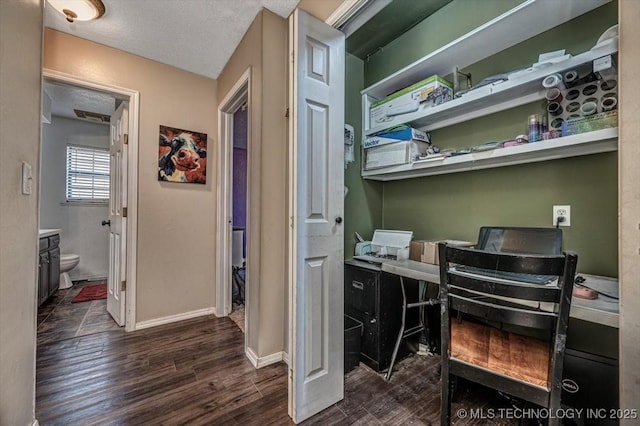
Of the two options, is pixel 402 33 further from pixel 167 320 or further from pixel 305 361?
pixel 167 320

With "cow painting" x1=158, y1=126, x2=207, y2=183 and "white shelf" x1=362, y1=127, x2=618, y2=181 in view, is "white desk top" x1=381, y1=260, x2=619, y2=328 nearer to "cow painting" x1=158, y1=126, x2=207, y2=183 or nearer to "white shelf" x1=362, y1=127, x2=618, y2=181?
"white shelf" x1=362, y1=127, x2=618, y2=181

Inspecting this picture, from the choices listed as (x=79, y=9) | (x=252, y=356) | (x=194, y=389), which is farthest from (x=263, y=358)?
(x=79, y=9)

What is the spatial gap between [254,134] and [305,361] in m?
1.55

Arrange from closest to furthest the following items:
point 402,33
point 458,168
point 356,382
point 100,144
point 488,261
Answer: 1. point 488,261
2. point 356,382
3. point 458,168
4. point 402,33
5. point 100,144

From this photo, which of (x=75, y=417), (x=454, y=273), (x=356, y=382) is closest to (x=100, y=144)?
(x=75, y=417)

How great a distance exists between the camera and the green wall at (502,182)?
1.39 metres

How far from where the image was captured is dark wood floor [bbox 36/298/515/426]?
1407 millimetres

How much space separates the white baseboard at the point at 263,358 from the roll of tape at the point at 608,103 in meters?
2.41

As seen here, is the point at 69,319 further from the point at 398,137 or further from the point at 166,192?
Answer: the point at 398,137

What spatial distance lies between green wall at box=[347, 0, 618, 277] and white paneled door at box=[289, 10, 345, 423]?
0.86m

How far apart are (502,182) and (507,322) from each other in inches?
41.3

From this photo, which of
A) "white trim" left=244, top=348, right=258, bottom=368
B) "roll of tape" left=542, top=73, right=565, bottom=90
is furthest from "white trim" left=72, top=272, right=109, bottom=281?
"roll of tape" left=542, top=73, right=565, bottom=90

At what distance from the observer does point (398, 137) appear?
6.77 feet

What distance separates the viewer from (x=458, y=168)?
186cm
